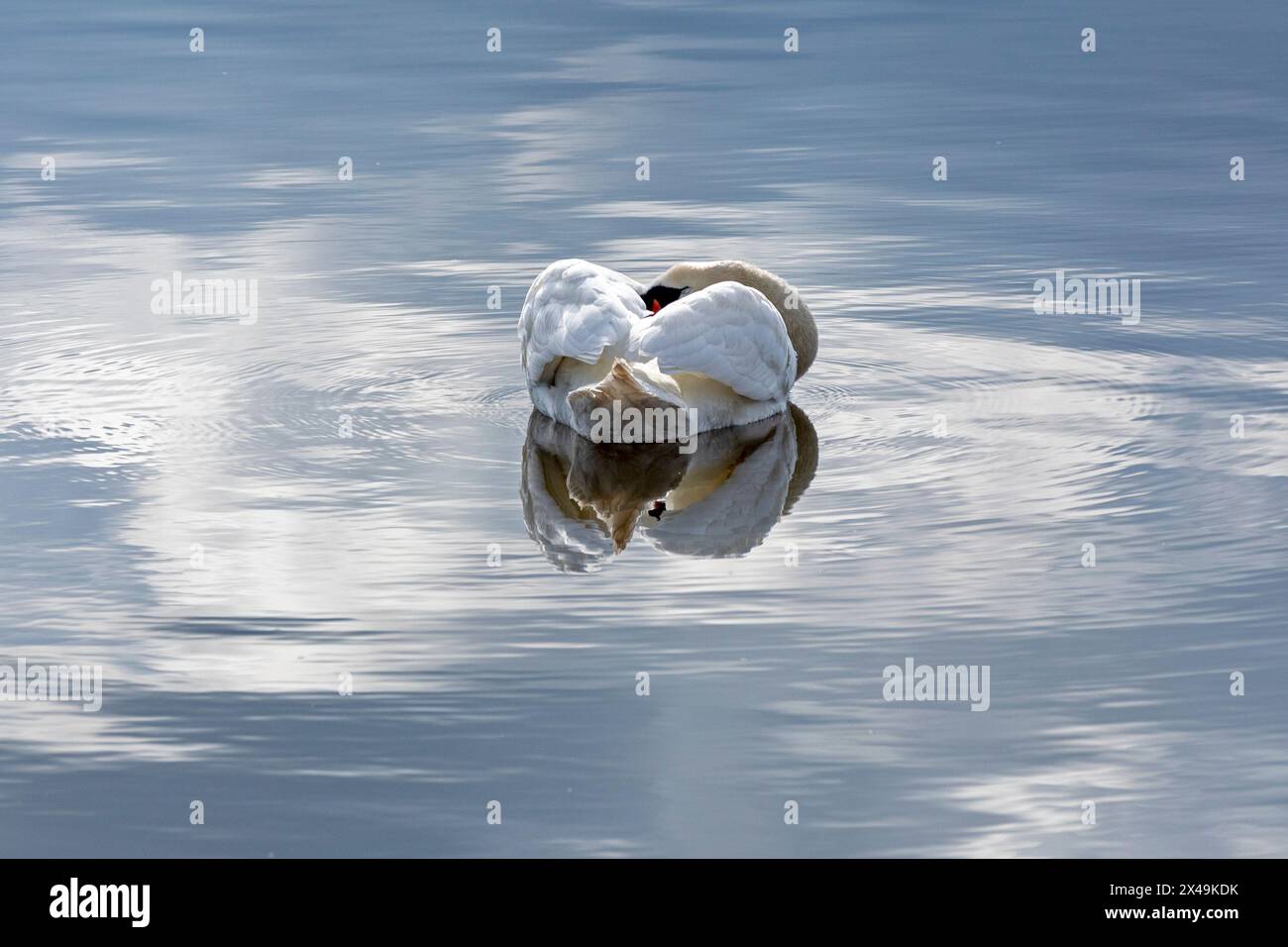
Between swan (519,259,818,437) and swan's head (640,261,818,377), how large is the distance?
1cm

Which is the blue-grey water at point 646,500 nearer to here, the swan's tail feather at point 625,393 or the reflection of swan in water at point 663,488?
the reflection of swan in water at point 663,488

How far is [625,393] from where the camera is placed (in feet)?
39.1

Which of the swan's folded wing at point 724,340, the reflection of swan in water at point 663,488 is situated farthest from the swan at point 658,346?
the reflection of swan in water at point 663,488

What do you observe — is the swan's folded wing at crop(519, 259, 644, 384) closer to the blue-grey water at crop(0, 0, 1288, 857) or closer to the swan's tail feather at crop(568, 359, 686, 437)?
the swan's tail feather at crop(568, 359, 686, 437)

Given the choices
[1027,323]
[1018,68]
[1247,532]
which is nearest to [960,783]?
[1247,532]

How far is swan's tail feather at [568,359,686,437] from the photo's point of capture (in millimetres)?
11812

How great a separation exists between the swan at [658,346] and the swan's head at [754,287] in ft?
0.04

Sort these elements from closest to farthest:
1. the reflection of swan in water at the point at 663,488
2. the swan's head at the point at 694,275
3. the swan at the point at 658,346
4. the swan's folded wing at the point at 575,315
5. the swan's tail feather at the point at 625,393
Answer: the reflection of swan in water at the point at 663,488 → the swan's tail feather at the point at 625,393 → the swan at the point at 658,346 → the swan's folded wing at the point at 575,315 → the swan's head at the point at 694,275

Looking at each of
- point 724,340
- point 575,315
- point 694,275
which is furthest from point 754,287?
point 575,315

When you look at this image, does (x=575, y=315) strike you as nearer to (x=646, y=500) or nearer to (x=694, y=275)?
(x=694, y=275)

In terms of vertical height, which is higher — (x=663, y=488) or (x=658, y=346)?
(x=658, y=346)

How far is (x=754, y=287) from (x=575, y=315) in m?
1.55

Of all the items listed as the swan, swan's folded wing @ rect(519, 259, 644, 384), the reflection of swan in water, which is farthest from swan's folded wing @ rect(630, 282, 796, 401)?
the reflection of swan in water

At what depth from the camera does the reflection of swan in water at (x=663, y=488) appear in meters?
10.8
